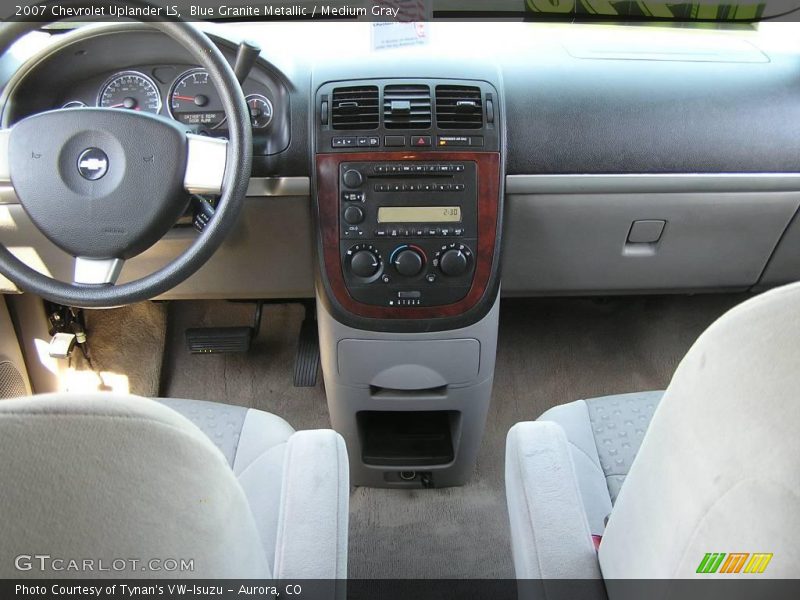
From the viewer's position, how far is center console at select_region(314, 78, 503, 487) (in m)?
1.30

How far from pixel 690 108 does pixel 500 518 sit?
1006 millimetres

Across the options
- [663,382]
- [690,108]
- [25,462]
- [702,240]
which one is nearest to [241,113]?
[25,462]

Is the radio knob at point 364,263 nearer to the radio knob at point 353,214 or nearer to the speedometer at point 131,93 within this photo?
the radio knob at point 353,214

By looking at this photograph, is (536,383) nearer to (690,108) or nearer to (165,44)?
(690,108)

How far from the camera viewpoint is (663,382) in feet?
6.61

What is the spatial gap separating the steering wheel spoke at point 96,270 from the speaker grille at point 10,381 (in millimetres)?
754

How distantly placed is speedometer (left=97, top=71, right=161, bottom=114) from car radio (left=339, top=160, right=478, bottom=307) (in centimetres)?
42

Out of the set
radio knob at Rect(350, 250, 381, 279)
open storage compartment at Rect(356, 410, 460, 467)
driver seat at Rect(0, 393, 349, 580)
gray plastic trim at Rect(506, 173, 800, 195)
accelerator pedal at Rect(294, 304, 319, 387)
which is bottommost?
accelerator pedal at Rect(294, 304, 319, 387)

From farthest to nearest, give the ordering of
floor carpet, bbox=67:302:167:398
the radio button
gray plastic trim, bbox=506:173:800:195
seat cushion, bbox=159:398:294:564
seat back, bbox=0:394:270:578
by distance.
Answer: floor carpet, bbox=67:302:167:398, gray plastic trim, bbox=506:173:800:195, the radio button, seat cushion, bbox=159:398:294:564, seat back, bbox=0:394:270:578

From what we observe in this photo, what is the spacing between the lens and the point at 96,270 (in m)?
1.13

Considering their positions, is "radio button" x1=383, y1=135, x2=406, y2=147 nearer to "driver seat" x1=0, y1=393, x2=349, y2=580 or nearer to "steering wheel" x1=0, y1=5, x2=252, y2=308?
"steering wheel" x1=0, y1=5, x2=252, y2=308

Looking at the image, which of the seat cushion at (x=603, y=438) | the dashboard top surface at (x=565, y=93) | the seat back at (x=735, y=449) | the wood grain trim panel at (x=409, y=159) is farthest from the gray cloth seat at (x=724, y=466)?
the dashboard top surface at (x=565, y=93)

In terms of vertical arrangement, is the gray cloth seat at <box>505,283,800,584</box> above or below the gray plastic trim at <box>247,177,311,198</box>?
above

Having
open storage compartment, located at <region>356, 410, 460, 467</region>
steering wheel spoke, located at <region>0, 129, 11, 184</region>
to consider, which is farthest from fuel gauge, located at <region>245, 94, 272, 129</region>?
open storage compartment, located at <region>356, 410, 460, 467</region>
